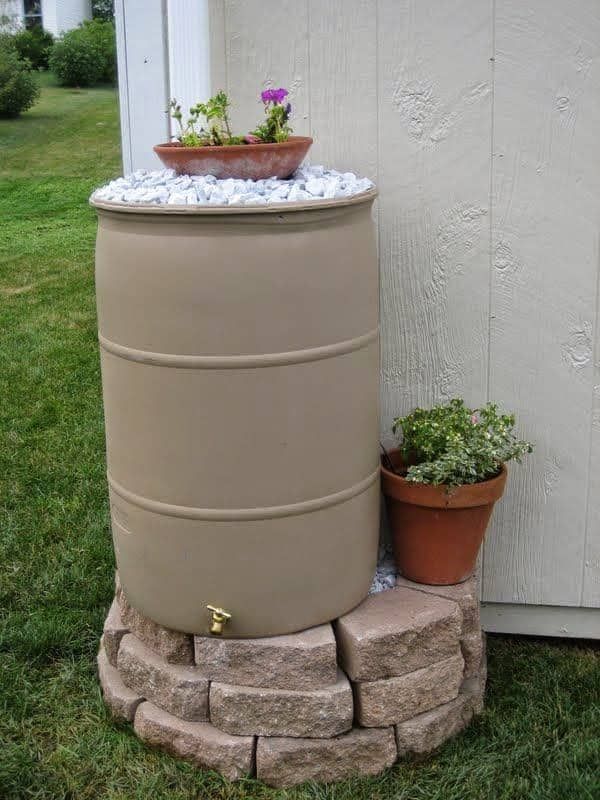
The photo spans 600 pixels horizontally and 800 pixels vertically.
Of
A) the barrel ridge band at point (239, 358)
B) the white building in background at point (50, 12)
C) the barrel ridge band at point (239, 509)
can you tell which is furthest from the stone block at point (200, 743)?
the white building in background at point (50, 12)

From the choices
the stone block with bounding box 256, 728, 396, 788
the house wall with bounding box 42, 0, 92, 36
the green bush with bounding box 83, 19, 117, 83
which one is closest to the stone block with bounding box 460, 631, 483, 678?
the stone block with bounding box 256, 728, 396, 788

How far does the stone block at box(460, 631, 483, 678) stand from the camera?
2479 millimetres

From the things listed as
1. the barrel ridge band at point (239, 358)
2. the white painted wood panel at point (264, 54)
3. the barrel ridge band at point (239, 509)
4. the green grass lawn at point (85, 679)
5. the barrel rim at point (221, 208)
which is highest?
the white painted wood panel at point (264, 54)

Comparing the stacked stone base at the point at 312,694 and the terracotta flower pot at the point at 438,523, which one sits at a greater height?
the terracotta flower pot at the point at 438,523

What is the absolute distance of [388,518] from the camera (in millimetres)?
2598

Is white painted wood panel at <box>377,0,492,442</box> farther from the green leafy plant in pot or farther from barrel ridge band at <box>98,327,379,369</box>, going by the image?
barrel ridge band at <box>98,327,379,369</box>

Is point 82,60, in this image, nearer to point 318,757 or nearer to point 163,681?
point 163,681

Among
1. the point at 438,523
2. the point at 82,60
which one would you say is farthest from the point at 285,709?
the point at 82,60

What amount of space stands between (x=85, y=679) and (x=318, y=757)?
676 millimetres

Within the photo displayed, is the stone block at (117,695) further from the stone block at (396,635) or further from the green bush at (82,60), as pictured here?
the green bush at (82,60)

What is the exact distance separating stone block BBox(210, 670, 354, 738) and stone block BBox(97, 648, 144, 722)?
25 cm

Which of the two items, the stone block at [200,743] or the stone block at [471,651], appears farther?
the stone block at [471,651]

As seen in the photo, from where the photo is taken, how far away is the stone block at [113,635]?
252 centimetres

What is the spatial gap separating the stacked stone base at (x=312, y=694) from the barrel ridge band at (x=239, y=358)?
61cm
